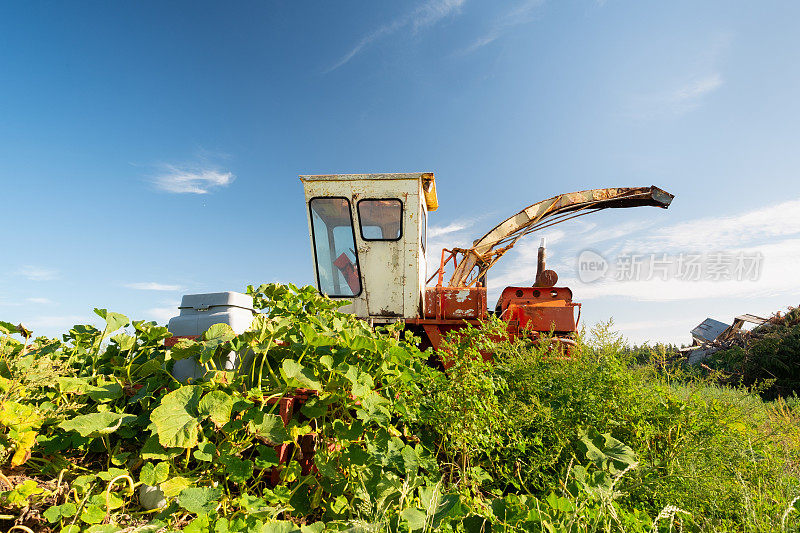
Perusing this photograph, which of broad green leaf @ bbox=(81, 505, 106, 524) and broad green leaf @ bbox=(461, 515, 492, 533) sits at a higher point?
broad green leaf @ bbox=(81, 505, 106, 524)

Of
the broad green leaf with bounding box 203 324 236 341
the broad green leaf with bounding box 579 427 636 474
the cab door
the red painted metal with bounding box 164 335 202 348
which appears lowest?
the broad green leaf with bounding box 579 427 636 474

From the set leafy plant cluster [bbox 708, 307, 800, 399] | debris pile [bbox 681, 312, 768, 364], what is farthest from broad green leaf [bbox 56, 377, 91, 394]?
debris pile [bbox 681, 312, 768, 364]

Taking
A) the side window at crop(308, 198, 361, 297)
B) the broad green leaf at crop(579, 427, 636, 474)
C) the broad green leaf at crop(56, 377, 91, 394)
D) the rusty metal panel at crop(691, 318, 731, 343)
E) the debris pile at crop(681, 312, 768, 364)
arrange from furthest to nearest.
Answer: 1. the rusty metal panel at crop(691, 318, 731, 343)
2. the debris pile at crop(681, 312, 768, 364)
3. the side window at crop(308, 198, 361, 297)
4. the broad green leaf at crop(579, 427, 636, 474)
5. the broad green leaf at crop(56, 377, 91, 394)

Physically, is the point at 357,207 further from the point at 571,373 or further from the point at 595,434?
the point at 595,434

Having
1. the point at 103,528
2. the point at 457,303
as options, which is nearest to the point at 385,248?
the point at 457,303

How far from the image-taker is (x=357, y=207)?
645 centimetres

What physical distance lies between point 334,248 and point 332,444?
4616 millimetres

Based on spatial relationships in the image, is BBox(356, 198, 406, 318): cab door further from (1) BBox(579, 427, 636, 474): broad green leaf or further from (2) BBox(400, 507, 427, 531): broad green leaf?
(2) BBox(400, 507, 427, 531): broad green leaf

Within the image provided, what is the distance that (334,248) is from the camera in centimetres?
666

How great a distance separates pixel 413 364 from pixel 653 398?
6.16ft

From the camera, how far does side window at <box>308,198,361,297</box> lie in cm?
655

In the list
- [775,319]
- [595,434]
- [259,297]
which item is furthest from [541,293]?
[775,319]

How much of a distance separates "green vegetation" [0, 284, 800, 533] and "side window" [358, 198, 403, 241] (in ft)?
12.1

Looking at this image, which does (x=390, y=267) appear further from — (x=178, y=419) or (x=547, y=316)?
(x=178, y=419)
